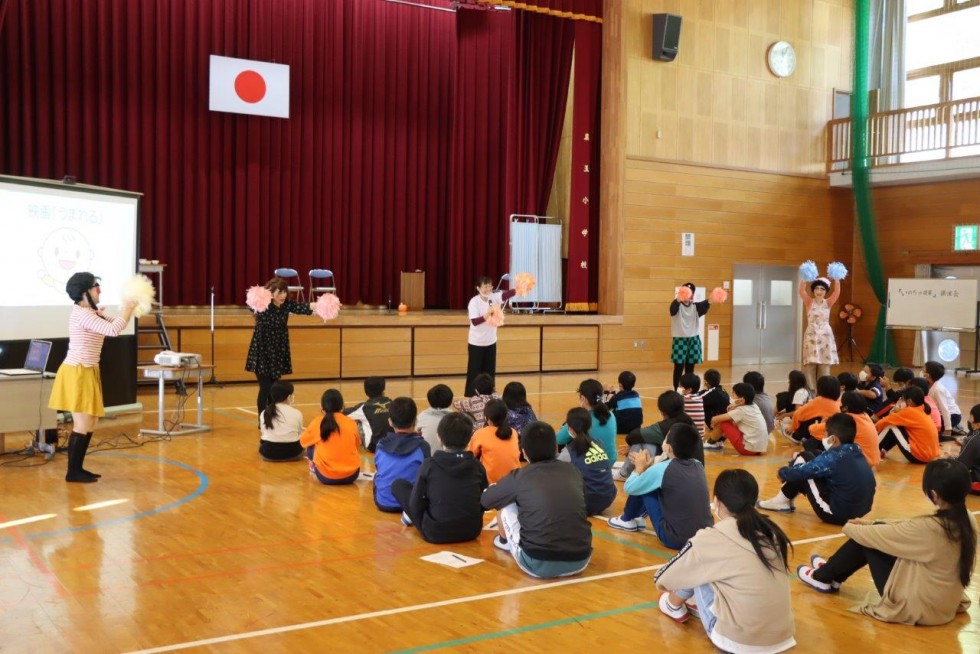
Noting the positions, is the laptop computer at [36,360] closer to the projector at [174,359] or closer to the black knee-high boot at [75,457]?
the black knee-high boot at [75,457]

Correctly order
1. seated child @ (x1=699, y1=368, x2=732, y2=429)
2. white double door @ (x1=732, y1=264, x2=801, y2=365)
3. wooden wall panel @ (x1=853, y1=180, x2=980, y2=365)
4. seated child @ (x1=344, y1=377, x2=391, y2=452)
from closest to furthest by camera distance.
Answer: seated child @ (x1=344, y1=377, x2=391, y2=452)
seated child @ (x1=699, y1=368, x2=732, y2=429)
wooden wall panel @ (x1=853, y1=180, x2=980, y2=365)
white double door @ (x1=732, y1=264, x2=801, y2=365)

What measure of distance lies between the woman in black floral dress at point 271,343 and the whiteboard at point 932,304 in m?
12.4

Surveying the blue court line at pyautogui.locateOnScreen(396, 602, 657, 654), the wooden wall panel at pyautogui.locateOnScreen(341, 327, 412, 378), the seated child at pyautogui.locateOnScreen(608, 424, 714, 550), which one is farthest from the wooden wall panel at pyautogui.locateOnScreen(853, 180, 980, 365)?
the blue court line at pyautogui.locateOnScreen(396, 602, 657, 654)

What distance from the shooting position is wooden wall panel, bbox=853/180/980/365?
17375 mm

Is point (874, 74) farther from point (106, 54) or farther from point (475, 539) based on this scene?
point (475, 539)

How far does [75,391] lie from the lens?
Result: 6.55 meters

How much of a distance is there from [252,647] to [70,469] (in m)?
3.71

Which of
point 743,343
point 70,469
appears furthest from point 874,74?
point 70,469

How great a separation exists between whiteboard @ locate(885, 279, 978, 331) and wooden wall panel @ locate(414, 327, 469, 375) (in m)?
8.46

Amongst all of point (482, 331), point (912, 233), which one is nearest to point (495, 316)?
point (482, 331)

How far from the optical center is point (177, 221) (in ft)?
51.6

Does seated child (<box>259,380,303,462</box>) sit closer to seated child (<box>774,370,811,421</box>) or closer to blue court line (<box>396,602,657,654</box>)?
blue court line (<box>396,602,657,654</box>)

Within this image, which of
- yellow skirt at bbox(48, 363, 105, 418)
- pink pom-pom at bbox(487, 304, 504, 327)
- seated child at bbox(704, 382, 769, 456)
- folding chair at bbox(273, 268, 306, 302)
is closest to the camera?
yellow skirt at bbox(48, 363, 105, 418)

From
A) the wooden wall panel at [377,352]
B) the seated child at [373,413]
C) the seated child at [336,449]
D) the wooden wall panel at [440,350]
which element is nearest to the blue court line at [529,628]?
the seated child at [336,449]
